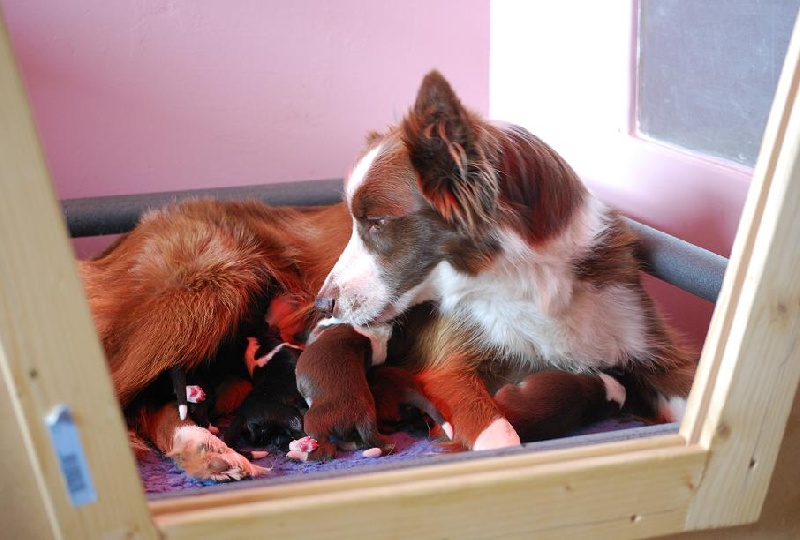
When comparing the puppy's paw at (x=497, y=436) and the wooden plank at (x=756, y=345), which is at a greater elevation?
the wooden plank at (x=756, y=345)

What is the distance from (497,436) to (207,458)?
687 mm

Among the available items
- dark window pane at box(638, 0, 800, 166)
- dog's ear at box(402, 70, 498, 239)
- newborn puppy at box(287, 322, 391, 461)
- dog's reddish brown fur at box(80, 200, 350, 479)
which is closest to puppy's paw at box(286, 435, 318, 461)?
newborn puppy at box(287, 322, 391, 461)

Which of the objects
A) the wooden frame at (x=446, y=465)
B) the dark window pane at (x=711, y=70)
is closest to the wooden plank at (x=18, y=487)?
the wooden frame at (x=446, y=465)

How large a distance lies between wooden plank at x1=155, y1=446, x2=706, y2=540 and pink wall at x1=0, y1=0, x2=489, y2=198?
1933 millimetres

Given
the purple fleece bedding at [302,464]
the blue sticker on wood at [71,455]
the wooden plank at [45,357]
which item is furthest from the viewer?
the purple fleece bedding at [302,464]

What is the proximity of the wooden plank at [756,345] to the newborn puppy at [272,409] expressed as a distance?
1020 mm

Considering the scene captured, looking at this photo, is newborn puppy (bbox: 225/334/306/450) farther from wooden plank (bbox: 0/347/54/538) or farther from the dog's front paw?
wooden plank (bbox: 0/347/54/538)

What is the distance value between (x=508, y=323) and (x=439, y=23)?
69.9 inches

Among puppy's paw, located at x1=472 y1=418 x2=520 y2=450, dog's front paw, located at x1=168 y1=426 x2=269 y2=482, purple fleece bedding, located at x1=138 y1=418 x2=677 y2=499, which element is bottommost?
purple fleece bedding, located at x1=138 y1=418 x2=677 y2=499

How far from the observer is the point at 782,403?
4.64 ft

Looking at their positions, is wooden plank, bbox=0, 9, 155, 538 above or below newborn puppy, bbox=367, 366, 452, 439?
above

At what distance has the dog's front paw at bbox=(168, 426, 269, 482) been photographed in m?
1.87

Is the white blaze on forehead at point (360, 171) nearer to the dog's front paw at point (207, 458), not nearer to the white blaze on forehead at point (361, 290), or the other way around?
the white blaze on forehead at point (361, 290)

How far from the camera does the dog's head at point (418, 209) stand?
1.92 metres
